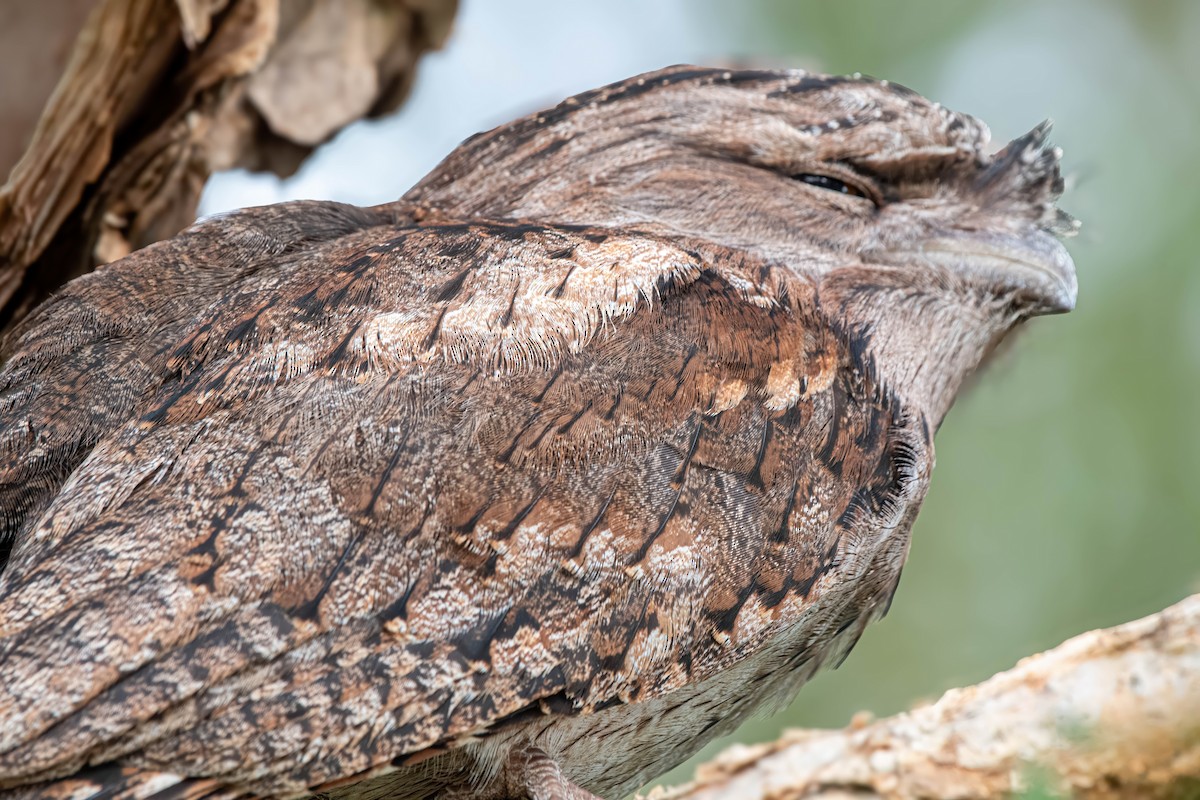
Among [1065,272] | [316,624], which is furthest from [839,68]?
[316,624]

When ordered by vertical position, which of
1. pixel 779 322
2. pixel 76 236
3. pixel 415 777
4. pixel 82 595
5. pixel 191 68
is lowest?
pixel 415 777

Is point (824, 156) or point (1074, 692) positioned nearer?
point (1074, 692)

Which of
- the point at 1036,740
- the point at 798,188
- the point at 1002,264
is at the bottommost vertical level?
the point at 1036,740

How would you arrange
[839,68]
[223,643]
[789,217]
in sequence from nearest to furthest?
[223,643] → [789,217] → [839,68]

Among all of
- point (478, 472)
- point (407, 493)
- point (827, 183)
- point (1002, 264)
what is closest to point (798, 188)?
point (827, 183)

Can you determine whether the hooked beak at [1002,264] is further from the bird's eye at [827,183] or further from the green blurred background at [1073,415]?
the green blurred background at [1073,415]

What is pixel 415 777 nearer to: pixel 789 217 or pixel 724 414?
pixel 724 414

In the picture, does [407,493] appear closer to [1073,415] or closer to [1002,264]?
[1002,264]
